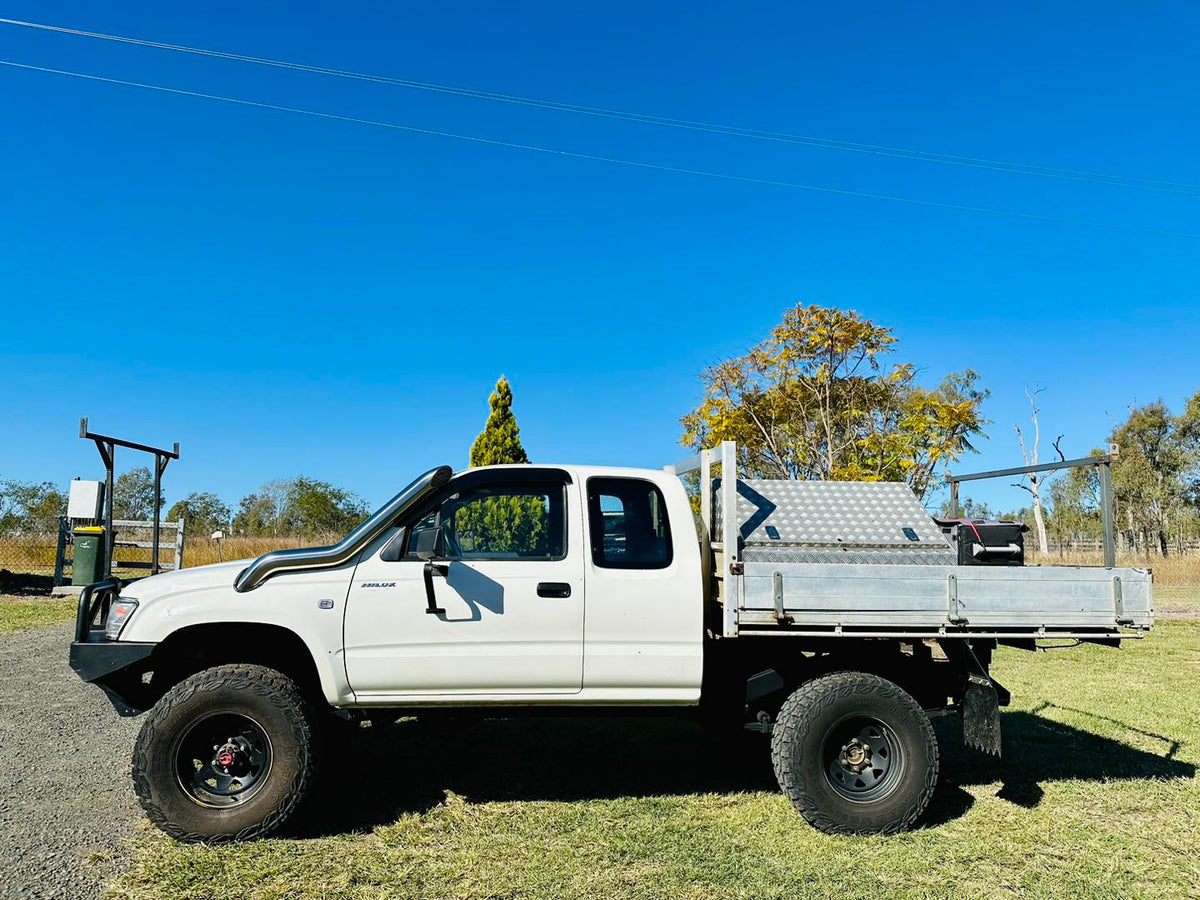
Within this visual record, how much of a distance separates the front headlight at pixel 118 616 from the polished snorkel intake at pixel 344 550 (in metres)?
0.57

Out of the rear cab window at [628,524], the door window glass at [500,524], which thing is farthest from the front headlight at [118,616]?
the rear cab window at [628,524]

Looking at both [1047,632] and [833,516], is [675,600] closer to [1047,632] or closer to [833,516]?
[833,516]

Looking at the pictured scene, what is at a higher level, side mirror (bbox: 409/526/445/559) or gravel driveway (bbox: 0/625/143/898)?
side mirror (bbox: 409/526/445/559)

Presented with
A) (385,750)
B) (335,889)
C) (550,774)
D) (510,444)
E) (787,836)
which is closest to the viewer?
Answer: (335,889)

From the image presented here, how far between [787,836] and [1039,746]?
2898 mm

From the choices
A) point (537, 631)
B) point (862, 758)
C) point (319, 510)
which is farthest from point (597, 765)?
point (319, 510)

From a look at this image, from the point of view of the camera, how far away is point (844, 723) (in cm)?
455

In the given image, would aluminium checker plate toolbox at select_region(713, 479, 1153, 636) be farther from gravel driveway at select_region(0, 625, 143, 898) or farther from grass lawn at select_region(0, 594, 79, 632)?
grass lawn at select_region(0, 594, 79, 632)

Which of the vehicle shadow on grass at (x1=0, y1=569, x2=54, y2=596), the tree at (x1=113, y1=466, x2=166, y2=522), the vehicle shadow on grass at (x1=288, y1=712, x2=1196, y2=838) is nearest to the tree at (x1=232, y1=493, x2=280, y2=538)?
the tree at (x1=113, y1=466, x2=166, y2=522)

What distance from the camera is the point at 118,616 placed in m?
4.38

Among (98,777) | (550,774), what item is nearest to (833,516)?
(550,774)

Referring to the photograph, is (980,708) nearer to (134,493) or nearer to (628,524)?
(628,524)

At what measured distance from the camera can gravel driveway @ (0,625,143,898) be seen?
3771 mm

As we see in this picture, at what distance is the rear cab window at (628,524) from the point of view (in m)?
4.60
